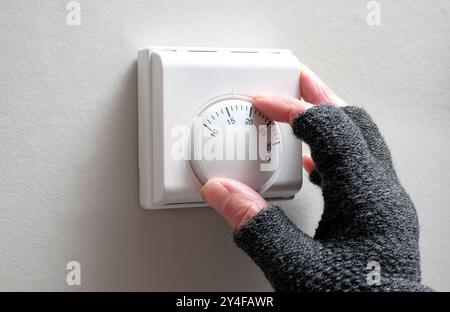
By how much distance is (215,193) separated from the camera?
444mm

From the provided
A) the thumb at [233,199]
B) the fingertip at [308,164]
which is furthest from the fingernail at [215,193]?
the fingertip at [308,164]

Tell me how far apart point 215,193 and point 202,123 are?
55mm

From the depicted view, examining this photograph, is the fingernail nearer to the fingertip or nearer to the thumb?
the thumb

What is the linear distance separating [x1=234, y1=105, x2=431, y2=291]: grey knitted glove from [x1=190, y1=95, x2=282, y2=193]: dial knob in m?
0.03

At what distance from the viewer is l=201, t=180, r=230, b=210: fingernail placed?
443 millimetres

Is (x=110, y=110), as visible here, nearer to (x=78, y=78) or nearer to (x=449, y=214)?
(x=78, y=78)

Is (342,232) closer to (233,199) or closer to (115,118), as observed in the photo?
(233,199)

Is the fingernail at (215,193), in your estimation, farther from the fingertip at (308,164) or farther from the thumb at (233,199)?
the fingertip at (308,164)

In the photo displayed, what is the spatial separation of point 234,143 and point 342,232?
0.11 metres

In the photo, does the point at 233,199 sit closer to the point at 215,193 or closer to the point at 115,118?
the point at 215,193

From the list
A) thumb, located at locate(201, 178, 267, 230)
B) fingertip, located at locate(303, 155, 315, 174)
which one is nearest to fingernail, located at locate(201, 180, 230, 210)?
thumb, located at locate(201, 178, 267, 230)

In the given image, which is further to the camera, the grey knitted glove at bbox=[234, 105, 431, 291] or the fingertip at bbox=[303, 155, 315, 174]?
the fingertip at bbox=[303, 155, 315, 174]

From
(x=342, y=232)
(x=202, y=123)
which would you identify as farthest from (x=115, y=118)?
(x=342, y=232)

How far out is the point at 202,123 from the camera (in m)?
0.45
